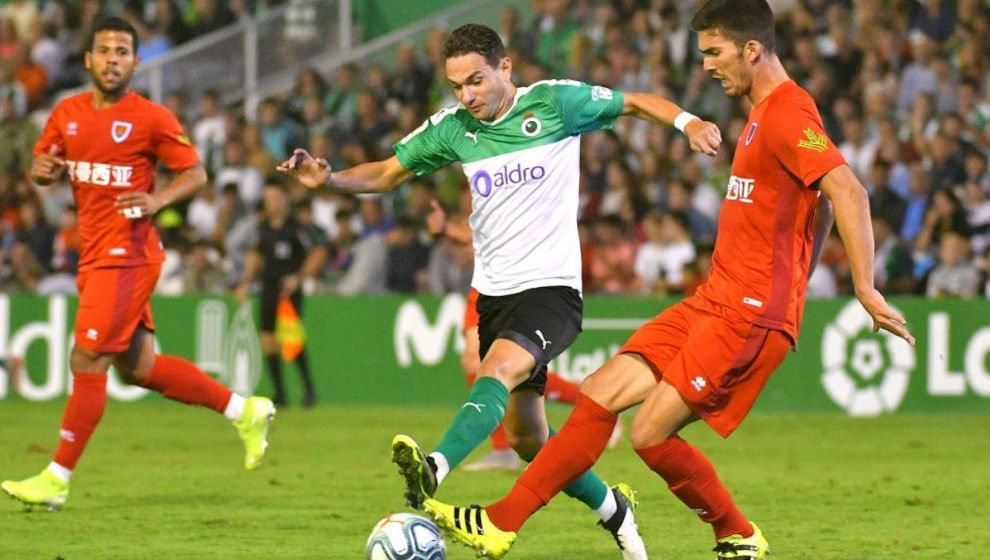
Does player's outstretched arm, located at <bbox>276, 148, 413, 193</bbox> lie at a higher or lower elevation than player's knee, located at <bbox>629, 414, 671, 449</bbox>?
higher

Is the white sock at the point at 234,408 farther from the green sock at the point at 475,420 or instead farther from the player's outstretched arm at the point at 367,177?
the green sock at the point at 475,420

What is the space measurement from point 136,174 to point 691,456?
424cm

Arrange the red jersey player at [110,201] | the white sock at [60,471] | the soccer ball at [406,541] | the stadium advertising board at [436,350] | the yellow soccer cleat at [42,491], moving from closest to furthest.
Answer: the soccer ball at [406,541], the yellow soccer cleat at [42,491], the white sock at [60,471], the red jersey player at [110,201], the stadium advertising board at [436,350]

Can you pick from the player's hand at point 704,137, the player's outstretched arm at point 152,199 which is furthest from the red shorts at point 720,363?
the player's outstretched arm at point 152,199

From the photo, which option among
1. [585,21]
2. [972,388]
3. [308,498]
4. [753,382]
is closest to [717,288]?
[753,382]

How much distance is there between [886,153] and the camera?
60.3ft

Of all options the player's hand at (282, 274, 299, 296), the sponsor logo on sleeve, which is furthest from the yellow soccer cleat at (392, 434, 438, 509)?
the player's hand at (282, 274, 299, 296)

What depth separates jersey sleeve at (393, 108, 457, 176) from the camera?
781cm

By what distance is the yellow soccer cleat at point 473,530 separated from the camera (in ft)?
21.6

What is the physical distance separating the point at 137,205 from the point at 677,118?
348cm

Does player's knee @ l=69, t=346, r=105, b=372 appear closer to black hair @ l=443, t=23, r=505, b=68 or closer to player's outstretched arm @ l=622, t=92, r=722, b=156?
black hair @ l=443, t=23, r=505, b=68

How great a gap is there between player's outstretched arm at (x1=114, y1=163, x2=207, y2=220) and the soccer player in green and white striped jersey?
199cm

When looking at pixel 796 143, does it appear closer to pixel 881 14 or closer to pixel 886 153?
pixel 886 153

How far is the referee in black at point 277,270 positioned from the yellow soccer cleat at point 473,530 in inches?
434
